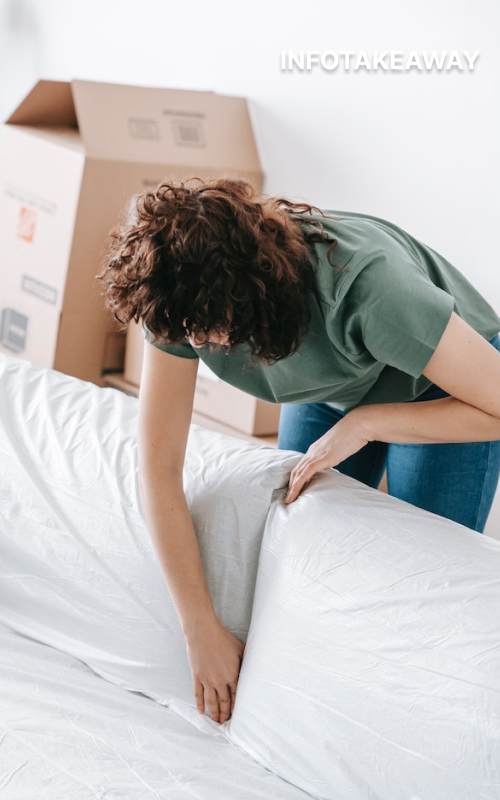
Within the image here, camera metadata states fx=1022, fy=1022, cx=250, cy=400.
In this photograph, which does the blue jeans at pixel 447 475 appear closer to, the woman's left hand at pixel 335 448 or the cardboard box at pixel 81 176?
the woman's left hand at pixel 335 448

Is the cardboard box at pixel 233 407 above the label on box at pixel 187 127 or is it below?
below

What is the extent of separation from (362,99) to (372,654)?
168cm

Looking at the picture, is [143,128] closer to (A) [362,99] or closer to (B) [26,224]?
(B) [26,224]

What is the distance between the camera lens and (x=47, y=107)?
108 inches

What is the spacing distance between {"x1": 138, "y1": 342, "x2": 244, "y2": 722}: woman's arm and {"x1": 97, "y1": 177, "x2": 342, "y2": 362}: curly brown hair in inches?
7.0

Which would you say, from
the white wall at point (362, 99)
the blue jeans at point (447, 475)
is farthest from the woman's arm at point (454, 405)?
the white wall at point (362, 99)

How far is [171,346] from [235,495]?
0.22 meters

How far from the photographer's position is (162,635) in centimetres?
139

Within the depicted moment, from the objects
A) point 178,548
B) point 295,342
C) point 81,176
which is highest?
point 295,342

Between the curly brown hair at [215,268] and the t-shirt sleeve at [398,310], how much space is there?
0.07m

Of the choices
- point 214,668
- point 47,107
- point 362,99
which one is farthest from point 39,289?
point 214,668

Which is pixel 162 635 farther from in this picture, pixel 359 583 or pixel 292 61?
pixel 292 61

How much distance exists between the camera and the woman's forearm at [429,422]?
124cm

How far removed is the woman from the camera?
110 centimetres
